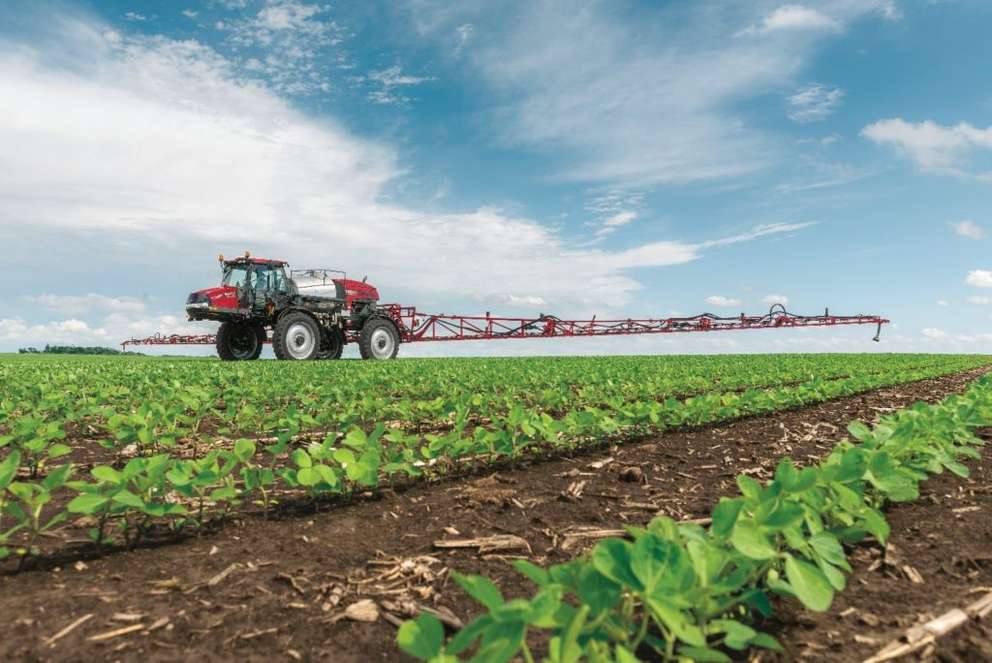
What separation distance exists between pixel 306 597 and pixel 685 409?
3.87 metres

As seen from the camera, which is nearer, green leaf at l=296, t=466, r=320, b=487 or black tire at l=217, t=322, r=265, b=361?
green leaf at l=296, t=466, r=320, b=487

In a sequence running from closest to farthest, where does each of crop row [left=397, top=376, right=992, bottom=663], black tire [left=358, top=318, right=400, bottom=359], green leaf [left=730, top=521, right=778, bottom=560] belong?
crop row [left=397, top=376, right=992, bottom=663], green leaf [left=730, top=521, right=778, bottom=560], black tire [left=358, top=318, right=400, bottom=359]

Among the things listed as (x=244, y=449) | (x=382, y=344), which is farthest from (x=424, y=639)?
(x=382, y=344)

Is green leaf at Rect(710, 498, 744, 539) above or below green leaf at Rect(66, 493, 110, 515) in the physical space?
above

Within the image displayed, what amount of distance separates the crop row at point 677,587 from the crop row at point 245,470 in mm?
1471

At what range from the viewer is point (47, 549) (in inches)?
112

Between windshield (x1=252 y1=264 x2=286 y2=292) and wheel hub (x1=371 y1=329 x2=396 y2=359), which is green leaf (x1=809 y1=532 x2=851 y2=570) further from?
wheel hub (x1=371 y1=329 x2=396 y2=359)

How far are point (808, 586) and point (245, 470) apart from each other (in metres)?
2.49

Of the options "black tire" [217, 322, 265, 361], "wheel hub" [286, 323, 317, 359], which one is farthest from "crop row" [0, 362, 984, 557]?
"black tire" [217, 322, 265, 361]

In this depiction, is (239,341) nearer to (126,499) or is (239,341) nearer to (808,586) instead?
(126,499)

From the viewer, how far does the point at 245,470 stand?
313 centimetres

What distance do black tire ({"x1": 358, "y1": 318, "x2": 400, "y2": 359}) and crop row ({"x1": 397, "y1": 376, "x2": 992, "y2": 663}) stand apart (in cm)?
1734

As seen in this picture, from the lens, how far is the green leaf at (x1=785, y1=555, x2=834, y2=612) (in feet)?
5.42

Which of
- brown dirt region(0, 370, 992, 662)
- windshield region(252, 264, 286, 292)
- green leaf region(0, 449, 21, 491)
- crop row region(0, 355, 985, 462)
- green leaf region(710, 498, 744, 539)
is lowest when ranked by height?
brown dirt region(0, 370, 992, 662)
